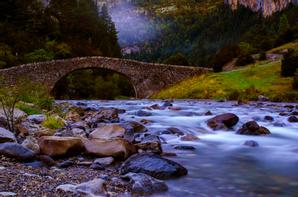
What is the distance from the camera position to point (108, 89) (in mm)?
46594

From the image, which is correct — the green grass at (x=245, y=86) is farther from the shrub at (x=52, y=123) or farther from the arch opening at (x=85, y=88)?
the shrub at (x=52, y=123)

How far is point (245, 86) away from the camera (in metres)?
30.9

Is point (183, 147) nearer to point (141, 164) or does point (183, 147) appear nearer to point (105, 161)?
point (105, 161)

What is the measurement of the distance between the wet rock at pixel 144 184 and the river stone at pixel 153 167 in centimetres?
42

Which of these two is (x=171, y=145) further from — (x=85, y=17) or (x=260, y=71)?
(x=85, y=17)

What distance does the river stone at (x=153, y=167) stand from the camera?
670 centimetres

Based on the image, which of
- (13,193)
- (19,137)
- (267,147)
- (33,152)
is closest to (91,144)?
(33,152)

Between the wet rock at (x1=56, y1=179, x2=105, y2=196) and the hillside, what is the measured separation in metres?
23.0

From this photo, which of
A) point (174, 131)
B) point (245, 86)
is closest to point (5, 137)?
point (174, 131)

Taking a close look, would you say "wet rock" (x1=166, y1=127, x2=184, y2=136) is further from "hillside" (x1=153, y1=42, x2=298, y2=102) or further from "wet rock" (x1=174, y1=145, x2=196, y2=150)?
"hillside" (x1=153, y1=42, x2=298, y2=102)

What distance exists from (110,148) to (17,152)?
1693 mm

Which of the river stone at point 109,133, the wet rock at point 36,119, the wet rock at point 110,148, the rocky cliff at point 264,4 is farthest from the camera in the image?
the rocky cliff at point 264,4

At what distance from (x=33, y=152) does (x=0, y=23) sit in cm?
4580

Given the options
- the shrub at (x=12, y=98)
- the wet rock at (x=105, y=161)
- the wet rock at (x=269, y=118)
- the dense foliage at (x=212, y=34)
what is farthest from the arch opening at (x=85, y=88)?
the dense foliage at (x=212, y=34)
